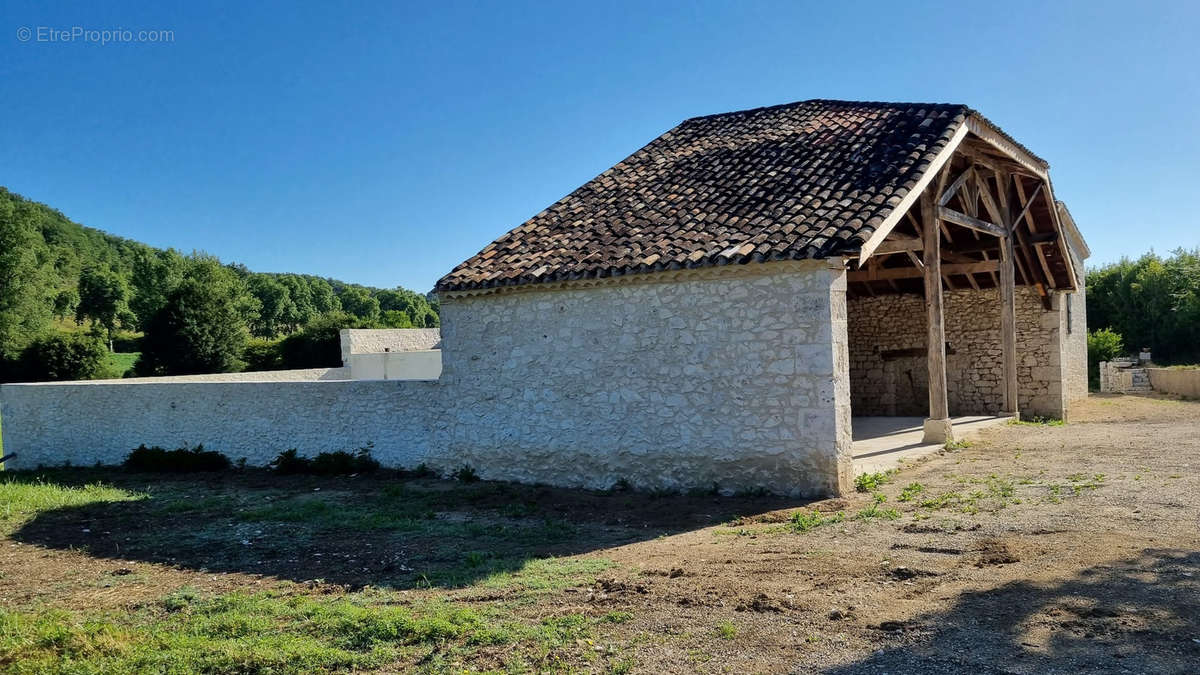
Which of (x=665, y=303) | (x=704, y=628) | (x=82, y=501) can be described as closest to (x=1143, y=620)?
(x=704, y=628)

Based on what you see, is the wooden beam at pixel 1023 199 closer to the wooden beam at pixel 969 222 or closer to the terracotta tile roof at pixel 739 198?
the wooden beam at pixel 969 222

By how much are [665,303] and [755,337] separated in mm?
1215

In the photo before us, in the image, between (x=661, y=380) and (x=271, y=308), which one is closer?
(x=661, y=380)

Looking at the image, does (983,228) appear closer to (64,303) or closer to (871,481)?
(871,481)

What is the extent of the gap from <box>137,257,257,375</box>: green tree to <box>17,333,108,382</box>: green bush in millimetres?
2712

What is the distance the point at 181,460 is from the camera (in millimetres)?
13242

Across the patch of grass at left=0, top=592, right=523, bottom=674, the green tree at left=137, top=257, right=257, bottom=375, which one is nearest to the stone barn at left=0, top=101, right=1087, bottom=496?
the patch of grass at left=0, top=592, right=523, bottom=674

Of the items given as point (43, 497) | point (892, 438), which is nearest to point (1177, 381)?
point (892, 438)

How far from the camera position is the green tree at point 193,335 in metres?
29.8

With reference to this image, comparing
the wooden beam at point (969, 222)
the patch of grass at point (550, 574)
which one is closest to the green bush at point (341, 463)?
the patch of grass at point (550, 574)

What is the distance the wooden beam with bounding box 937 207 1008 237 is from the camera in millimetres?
11547

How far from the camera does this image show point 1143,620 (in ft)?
14.4

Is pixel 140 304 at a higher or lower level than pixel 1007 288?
higher

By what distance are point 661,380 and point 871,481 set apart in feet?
9.08
